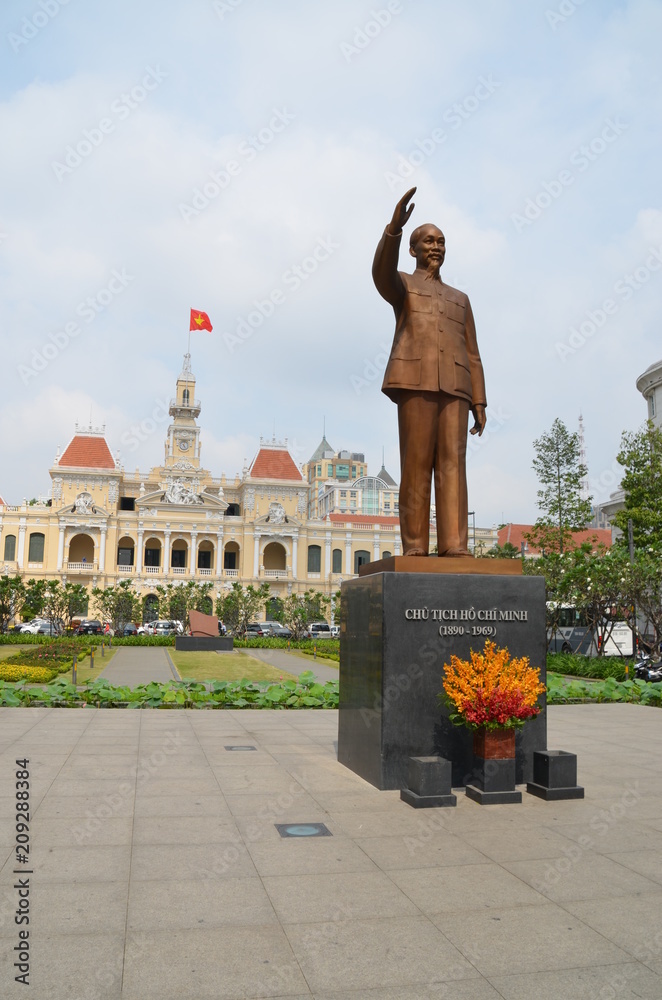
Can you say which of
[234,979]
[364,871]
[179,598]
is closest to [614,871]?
[364,871]

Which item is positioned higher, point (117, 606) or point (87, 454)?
point (87, 454)

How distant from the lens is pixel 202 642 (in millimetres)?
29625

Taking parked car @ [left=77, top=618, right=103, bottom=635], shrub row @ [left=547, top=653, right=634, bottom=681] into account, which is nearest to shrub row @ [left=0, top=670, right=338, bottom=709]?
shrub row @ [left=547, top=653, right=634, bottom=681]

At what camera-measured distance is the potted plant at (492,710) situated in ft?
18.9

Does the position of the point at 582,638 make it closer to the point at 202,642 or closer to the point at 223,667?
the point at 223,667

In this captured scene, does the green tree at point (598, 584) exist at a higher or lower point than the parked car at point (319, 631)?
higher

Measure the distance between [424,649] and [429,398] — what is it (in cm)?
213

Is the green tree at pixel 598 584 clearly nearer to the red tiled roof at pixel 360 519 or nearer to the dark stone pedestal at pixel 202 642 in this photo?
the dark stone pedestal at pixel 202 642

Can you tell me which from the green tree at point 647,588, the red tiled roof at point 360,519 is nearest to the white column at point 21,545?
the red tiled roof at point 360,519

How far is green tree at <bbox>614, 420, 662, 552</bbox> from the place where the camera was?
2839 cm

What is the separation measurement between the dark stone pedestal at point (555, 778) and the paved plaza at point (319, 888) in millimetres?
101

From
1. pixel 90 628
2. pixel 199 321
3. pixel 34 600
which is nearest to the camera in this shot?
pixel 34 600

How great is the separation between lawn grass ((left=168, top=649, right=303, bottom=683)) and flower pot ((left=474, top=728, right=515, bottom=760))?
11.4m

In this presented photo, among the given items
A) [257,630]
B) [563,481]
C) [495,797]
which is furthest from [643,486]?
[495,797]
